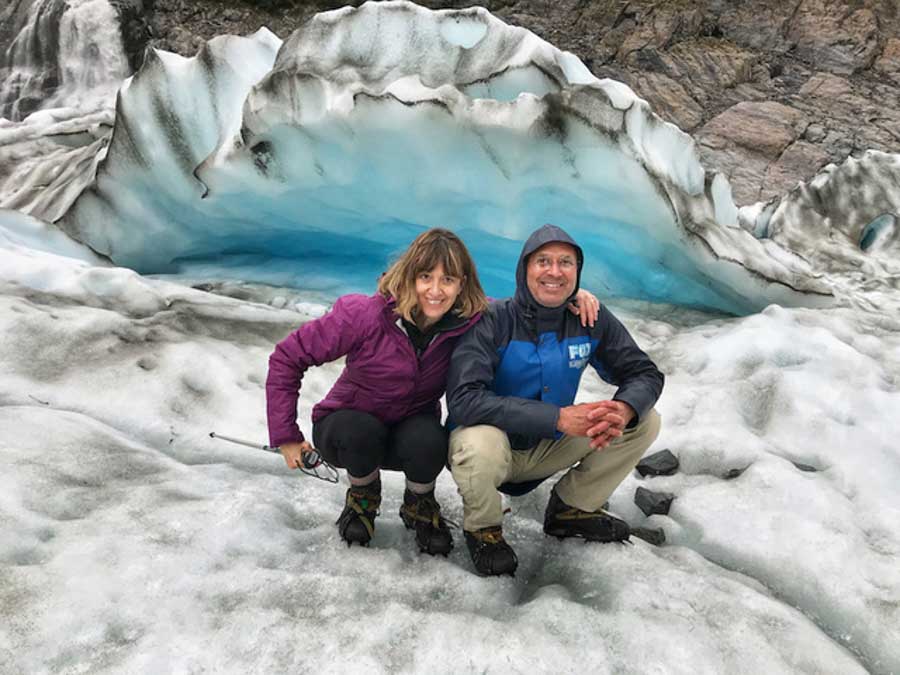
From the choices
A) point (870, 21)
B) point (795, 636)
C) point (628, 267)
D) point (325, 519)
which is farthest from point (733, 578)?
point (870, 21)

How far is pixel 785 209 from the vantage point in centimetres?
595

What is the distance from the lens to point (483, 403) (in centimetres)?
157

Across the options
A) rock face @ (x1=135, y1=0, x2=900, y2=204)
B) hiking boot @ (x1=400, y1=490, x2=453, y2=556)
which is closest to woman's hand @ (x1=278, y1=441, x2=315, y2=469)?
hiking boot @ (x1=400, y1=490, x2=453, y2=556)

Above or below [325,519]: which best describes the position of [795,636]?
above

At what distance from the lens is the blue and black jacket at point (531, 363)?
157 centimetres

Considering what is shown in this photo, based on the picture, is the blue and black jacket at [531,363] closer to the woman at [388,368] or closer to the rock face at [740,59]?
the woman at [388,368]

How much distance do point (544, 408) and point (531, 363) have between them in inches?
6.7

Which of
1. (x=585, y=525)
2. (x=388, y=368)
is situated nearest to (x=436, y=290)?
(x=388, y=368)

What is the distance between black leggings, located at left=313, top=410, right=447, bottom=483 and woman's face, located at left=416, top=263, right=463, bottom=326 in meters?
0.28

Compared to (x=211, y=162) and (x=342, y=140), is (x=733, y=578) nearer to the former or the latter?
(x=342, y=140)

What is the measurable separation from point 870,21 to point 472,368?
36.2 ft

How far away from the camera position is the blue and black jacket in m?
1.57

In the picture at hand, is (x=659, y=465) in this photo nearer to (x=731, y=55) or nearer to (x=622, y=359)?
(x=622, y=359)

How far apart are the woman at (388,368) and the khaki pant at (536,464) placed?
10cm
